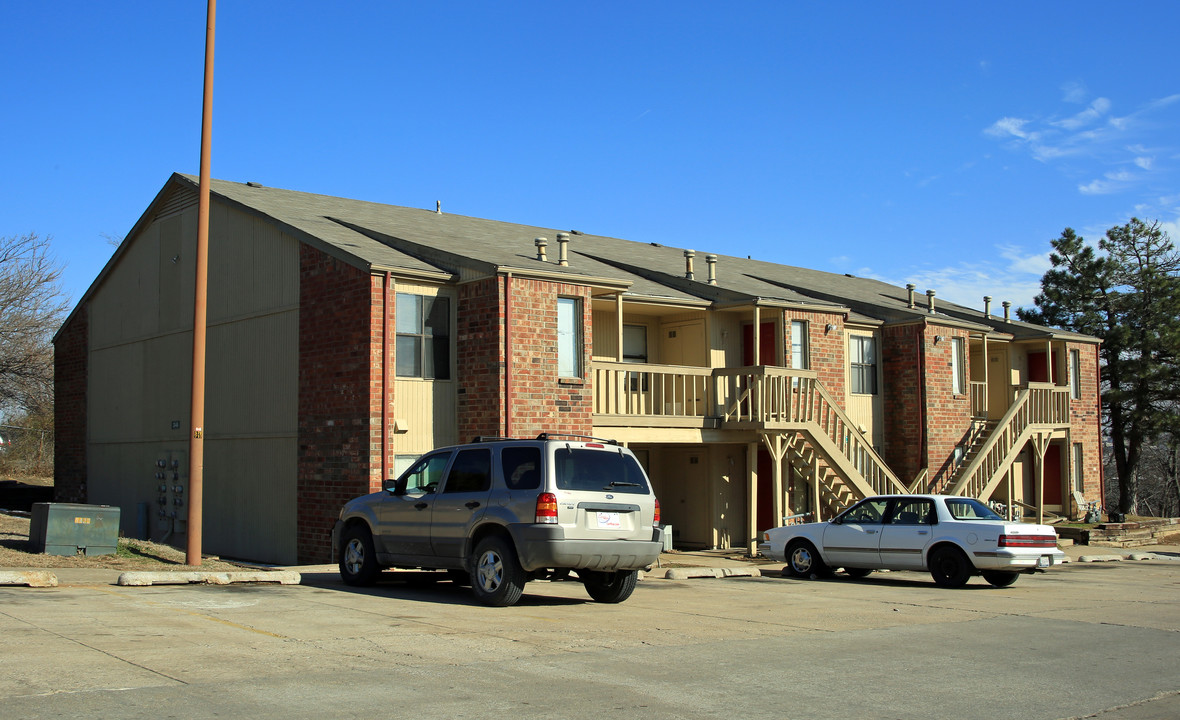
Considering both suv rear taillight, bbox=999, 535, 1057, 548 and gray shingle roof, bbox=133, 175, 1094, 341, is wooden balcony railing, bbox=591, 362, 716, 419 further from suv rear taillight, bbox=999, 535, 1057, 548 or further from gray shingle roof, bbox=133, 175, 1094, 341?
suv rear taillight, bbox=999, 535, 1057, 548

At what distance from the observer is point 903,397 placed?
88.1ft

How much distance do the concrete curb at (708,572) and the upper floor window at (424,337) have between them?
17.4ft

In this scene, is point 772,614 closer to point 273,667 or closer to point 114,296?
point 273,667

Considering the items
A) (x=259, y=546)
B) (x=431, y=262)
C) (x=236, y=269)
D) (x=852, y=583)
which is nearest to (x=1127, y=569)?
(x=852, y=583)

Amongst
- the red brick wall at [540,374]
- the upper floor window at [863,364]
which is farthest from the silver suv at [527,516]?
the upper floor window at [863,364]

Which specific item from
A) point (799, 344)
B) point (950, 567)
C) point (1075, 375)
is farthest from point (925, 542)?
point (1075, 375)

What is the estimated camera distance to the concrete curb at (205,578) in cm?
1289

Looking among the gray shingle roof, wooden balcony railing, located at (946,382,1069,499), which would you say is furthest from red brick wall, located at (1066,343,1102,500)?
wooden balcony railing, located at (946,382,1069,499)

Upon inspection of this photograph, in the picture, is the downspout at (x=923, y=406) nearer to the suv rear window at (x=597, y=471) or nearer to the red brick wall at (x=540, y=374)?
the red brick wall at (x=540, y=374)

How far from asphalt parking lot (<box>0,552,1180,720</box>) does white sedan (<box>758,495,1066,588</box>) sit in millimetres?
1895

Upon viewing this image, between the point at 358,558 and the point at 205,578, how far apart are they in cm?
189

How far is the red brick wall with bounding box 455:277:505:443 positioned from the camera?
18297 millimetres

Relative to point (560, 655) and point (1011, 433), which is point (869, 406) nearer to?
point (1011, 433)

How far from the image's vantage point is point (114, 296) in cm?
2622
